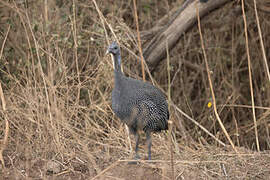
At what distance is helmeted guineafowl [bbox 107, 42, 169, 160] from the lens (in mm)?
2924

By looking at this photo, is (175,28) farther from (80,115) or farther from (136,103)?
(136,103)

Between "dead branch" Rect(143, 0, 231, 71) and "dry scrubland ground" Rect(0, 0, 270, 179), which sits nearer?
"dry scrubland ground" Rect(0, 0, 270, 179)

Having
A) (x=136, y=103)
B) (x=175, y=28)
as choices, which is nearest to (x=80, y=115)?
(x=136, y=103)

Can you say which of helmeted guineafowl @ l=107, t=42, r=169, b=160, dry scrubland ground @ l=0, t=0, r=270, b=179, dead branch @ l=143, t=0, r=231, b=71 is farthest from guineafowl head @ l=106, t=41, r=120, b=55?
dead branch @ l=143, t=0, r=231, b=71

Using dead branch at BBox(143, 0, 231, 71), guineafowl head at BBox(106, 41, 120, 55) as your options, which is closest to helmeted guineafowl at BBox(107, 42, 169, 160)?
guineafowl head at BBox(106, 41, 120, 55)

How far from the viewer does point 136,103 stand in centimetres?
295

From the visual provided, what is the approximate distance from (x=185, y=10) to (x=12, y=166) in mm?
2311

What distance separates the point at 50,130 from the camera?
10.0 ft

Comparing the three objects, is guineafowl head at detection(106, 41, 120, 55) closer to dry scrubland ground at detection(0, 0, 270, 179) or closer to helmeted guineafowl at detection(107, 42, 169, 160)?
helmeted guineafowl at detection(107, 42, 169, 160)

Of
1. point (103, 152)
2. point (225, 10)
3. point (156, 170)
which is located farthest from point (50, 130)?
point (225, 10)

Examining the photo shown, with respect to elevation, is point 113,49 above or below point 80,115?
above

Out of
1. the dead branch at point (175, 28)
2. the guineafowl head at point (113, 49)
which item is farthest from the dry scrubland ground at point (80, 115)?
the guineafowl head at point (113, 49)

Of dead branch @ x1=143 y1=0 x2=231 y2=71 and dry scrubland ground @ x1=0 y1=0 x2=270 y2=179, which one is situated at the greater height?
→ dead branch @ x1=143 y1=0 x2=231 y2=71

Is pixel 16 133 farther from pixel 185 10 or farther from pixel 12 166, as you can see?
pixel 185 10
